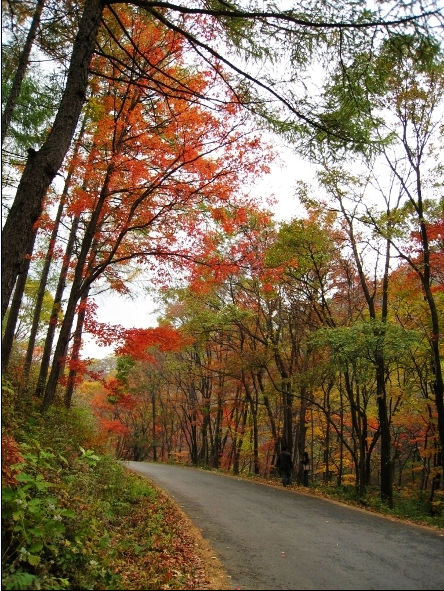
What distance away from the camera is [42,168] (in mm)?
4465

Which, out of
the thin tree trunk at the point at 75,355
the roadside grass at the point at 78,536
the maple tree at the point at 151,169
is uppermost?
the maple tree at the point at 151,169

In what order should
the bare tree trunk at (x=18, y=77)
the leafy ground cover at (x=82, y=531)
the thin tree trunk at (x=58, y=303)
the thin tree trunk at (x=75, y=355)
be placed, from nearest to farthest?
the leafy ground cover at (x=82, y=531), the bare tree trunk at (x=18, y=77), the thin tree trunk at (x=75, y=355), the thin tree trunk at (x=58, y=303)

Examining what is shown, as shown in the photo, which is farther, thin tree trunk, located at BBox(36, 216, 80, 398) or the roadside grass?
thin tree trunk, located at BBox(36, 216, 80, 398)

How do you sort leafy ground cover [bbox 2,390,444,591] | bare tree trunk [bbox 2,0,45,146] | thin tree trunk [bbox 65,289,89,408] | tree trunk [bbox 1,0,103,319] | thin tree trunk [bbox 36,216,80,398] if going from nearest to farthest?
leafy ground cover [bbox 2,390,444,591], tree trunk [bbox 1,0,103,319], bare tree trunk [bbox 2,0,45,146], thin tree trunk [bbox 65,289,89,408], thin tree trunk [bbox 36,216,80,398]

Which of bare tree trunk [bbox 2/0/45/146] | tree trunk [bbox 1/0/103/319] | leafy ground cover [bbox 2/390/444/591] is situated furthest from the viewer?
bare tree trunk [bbox 2/0/45/146]

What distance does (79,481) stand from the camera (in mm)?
6672

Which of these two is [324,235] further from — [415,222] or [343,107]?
[343,107]

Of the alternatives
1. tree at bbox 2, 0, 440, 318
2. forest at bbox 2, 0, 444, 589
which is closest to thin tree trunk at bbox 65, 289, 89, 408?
forest at bbox 2, 0, 444, 589

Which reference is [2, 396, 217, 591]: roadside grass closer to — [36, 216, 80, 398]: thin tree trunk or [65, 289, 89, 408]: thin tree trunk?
[65, 289, 89, 408]: thin tree trunk

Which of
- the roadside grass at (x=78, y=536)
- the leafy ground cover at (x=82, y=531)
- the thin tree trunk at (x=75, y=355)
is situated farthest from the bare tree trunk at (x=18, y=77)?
the roadside grass at (x=78, y=536)

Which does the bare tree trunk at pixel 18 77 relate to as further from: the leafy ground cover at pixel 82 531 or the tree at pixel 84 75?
the leafy ground cover at pixel 82 531

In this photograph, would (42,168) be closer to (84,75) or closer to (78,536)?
(84,75)

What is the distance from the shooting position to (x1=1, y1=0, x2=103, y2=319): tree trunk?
13.8ft

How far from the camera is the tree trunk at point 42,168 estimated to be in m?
4.21
